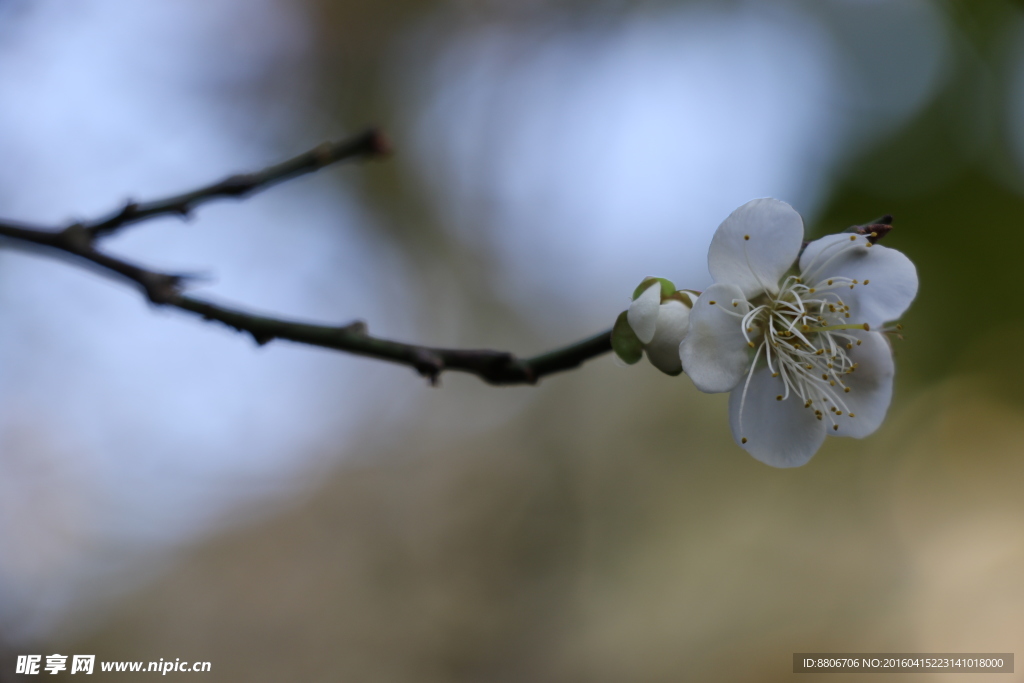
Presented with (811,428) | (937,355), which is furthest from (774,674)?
(811,428)

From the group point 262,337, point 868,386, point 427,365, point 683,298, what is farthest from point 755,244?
point 262,337

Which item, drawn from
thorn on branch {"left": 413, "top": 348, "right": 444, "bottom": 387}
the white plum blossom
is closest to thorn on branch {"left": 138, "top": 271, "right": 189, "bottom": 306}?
thorn on branch {"left": 413, "top": 348, "right": 444, "bottom": 387}

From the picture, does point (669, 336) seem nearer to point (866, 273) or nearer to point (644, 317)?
point (644, 317)

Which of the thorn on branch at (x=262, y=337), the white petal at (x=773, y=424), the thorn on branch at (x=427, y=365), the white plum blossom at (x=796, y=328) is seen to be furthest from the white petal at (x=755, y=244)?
the thorn on branch at (x=262, y=337)

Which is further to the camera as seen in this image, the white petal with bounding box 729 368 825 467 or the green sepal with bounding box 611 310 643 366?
the white petal with bounding box 729 368 825 467

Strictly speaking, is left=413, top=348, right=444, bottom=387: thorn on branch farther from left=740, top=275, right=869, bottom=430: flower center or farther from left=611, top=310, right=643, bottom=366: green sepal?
left=740, top=275, right=869, bottom=430: flower center

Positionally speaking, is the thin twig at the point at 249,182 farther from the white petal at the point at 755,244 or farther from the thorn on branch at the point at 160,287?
the white petal at the point at 755,244
